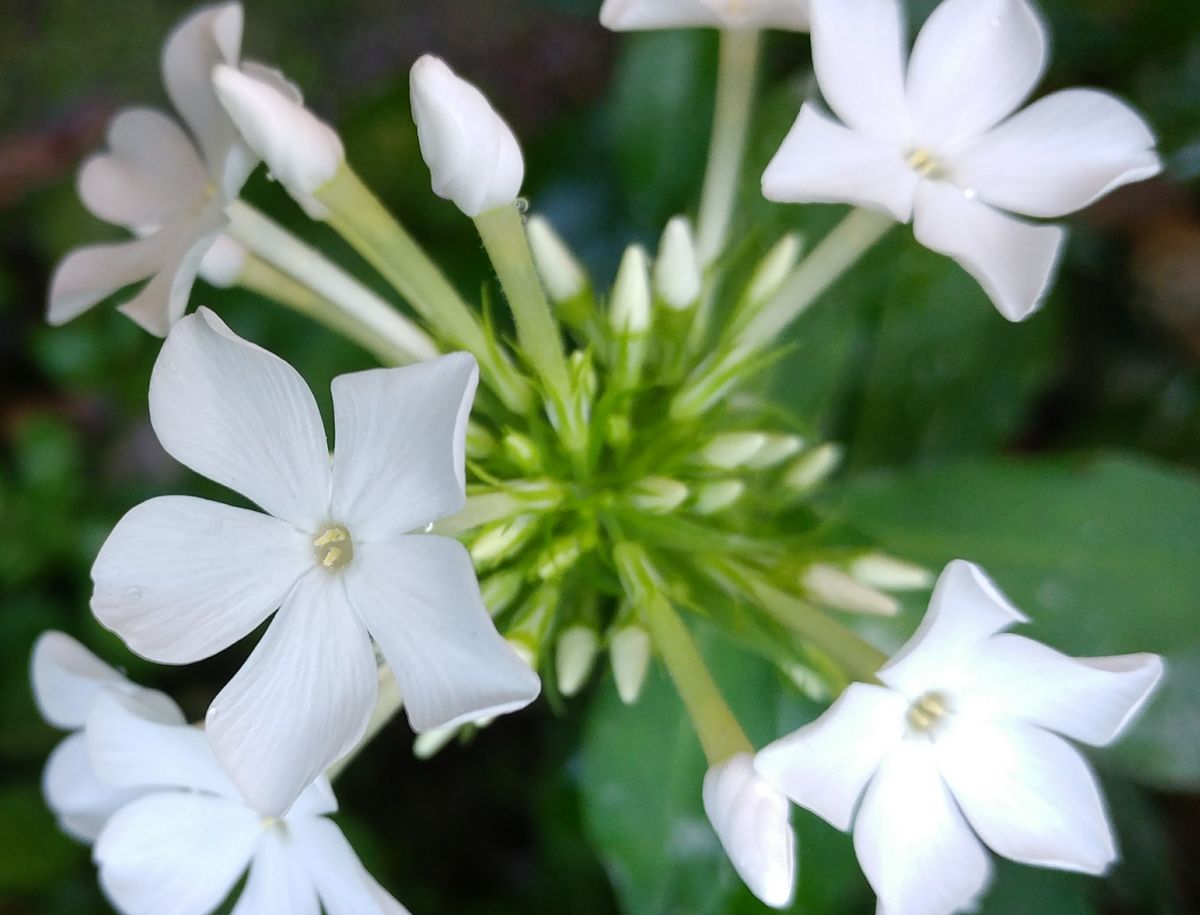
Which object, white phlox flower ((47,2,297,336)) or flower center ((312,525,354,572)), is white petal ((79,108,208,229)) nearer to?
white phlox flower ((47,2,297,336))

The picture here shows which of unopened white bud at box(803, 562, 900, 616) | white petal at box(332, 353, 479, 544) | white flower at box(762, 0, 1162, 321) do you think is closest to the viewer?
white petal at box(332, 353, 479, 544)

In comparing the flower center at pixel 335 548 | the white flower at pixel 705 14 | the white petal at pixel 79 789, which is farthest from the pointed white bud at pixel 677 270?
the white petal at pixel 79 789

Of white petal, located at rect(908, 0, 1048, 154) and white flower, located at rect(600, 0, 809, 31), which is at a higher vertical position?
white flower, located at rect(600, 0, 809, 31)

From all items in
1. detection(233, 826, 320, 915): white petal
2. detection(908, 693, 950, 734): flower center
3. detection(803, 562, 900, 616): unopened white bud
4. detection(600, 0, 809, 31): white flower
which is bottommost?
detection(803, 562, 900, 616): unopened white bud

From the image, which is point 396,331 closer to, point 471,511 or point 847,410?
point 471,511

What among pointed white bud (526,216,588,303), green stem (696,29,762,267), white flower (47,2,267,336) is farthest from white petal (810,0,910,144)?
white flower (47,2,267,336)

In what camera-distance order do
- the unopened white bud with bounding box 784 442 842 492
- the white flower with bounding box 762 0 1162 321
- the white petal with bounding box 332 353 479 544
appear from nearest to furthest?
1. the white petal with bounding box 332 353 479 544
2. the white flower with bounding box 762 0 1162 321
3. the unopened white bud with bounding box 784 442 842 492

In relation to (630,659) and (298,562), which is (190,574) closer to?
(298,562)
